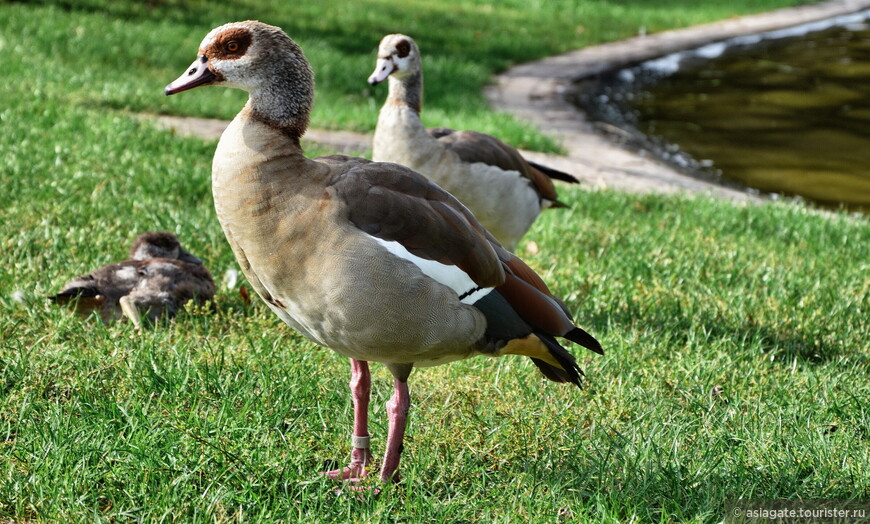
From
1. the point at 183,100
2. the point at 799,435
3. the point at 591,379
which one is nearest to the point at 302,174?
the point at 591,379

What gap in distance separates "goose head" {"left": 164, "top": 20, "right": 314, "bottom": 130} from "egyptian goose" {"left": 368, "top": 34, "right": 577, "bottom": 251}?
196cm

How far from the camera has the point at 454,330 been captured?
10.5 feet

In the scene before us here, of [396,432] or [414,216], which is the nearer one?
[414,216]

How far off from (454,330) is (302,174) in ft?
2.33

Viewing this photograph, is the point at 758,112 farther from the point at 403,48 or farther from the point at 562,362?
the point at 562,362

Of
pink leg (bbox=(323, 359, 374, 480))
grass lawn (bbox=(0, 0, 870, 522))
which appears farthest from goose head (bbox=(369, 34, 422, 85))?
pink leg (bbox=(323, 359, 374, 480))

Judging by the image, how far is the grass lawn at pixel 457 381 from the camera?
3254 mm

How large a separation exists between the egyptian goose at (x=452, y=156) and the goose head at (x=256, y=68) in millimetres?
1960

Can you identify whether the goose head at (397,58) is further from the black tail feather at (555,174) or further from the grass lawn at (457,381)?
the grass lawn at (457,381)

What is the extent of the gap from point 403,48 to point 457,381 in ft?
7.26

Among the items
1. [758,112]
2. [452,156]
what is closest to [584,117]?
[758,112]

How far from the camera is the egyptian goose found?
5215mm

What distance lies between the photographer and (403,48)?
557cm

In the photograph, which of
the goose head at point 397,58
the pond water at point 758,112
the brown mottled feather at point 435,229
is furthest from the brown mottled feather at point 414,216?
Result: the pond water at point 758,112
